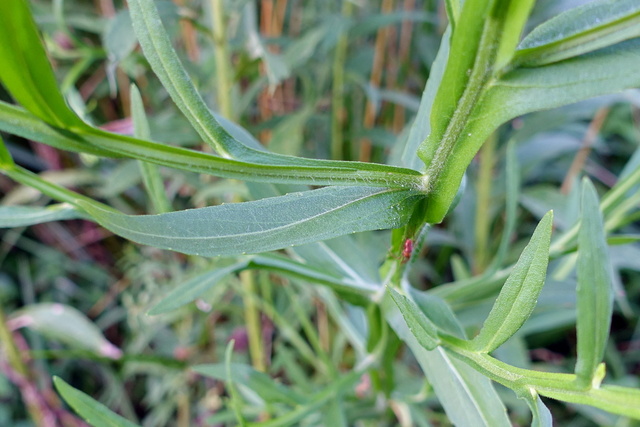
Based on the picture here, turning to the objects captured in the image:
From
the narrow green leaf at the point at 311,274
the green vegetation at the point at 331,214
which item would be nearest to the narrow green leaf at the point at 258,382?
the green vegetation at the point at 331,214

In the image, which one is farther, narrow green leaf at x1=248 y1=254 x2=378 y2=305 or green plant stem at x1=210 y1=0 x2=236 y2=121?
green plant stem at x1=210 y1=0 x2=236 y2=121

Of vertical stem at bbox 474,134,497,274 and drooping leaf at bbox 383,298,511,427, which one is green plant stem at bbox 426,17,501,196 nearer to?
drooping leaf at bbox 383,298,511,427

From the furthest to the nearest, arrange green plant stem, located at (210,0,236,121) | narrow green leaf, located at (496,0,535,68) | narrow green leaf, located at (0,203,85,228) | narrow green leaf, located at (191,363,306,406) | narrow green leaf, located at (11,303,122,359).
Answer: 1. narrow green leaf, located at (11,303,122,359)
2. green plant stem, located at (210,0,236,121)
3. narrow green leaf, located at (191,363,306,406)
4. narrow green leaf, located at (0,203,85,228)
5. narrow green leaf, located at (496,0,535,68)

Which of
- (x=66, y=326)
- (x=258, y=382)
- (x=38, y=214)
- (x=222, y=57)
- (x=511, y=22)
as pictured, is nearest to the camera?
(x=511, y=22)

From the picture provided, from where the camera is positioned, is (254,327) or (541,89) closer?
(541,89)

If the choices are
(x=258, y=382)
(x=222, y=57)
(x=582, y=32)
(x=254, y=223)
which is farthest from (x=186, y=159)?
(x=222, y=57)

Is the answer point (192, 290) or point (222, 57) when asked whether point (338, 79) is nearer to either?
point (222, 57)

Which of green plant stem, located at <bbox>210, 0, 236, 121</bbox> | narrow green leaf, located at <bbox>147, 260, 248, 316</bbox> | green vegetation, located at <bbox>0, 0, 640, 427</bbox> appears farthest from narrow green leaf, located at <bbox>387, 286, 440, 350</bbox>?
green plant stem, located at <bbox>210, 0, 236, 121</bbox>
